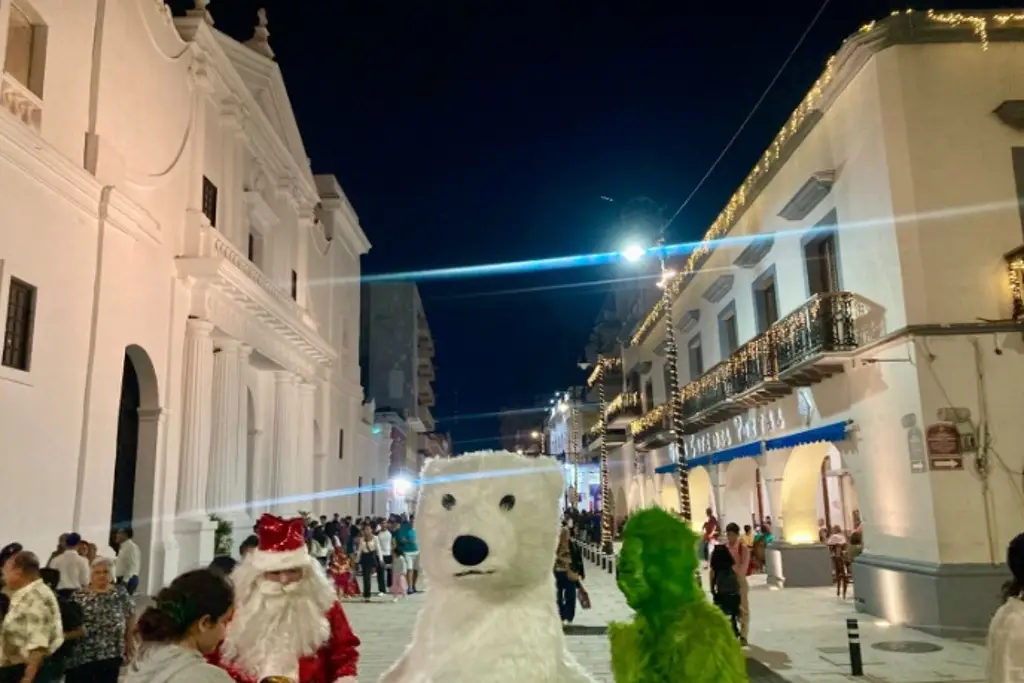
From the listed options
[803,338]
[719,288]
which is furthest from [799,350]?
[719,288]

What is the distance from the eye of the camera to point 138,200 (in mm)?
15758

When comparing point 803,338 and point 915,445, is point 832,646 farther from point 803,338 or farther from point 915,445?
point 803,338

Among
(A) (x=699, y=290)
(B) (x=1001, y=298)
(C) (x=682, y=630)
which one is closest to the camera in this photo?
(C) (x=682, y=630)

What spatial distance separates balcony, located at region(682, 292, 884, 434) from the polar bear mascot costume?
1111cm

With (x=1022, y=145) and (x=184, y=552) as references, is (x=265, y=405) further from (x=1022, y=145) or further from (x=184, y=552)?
(x=1022, y=145)

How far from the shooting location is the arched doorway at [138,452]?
15727 mm

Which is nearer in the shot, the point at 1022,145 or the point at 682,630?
the point at 682,630

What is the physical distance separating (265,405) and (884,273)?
18.5 metres


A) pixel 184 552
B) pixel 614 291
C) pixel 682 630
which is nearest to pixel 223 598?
pixel 682 630

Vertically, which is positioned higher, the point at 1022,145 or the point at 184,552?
the point at 1022,145

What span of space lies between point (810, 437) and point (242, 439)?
48.7 ft

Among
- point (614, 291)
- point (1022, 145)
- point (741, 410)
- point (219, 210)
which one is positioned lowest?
point (741, 410)

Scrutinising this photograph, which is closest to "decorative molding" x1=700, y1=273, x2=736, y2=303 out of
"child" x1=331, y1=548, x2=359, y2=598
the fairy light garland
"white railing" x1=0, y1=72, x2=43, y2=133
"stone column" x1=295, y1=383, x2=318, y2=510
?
"child" x1=331, y1=548, x2=359, y2=598

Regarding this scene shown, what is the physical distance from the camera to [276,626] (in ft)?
14.1
